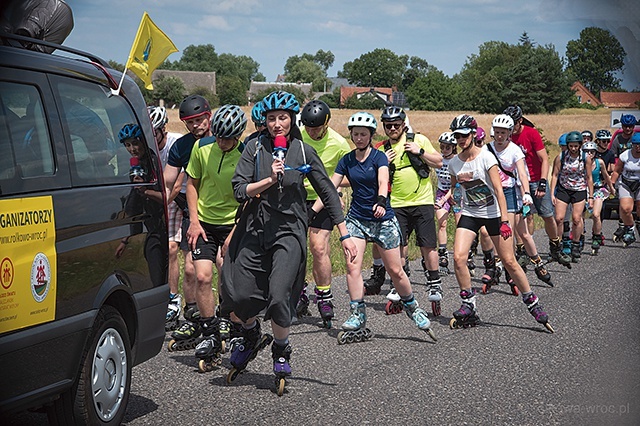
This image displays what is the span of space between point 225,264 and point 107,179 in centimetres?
161

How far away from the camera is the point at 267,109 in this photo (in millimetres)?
6594

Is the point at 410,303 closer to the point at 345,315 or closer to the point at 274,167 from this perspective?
the point at 345,315

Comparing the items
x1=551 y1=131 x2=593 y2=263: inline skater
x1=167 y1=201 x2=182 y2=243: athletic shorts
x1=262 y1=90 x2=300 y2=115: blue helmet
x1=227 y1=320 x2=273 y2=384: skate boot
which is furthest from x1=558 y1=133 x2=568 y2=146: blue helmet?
x1=227 y1=320 x2=273 y2=384: skate boot

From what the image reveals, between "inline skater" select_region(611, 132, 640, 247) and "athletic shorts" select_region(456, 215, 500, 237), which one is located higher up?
"athletic shorts" select_region(456, 215, 500, 237)

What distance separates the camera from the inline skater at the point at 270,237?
650 cm

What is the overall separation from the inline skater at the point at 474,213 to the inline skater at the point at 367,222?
0.69m

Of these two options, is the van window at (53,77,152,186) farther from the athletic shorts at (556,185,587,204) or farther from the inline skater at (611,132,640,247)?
the inline skater at (611,132,640,247)

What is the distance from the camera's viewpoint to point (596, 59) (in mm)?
2723

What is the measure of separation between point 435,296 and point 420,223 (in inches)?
41.3

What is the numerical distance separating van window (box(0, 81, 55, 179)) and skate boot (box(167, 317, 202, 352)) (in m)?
3.56

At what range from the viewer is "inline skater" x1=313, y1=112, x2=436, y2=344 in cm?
835

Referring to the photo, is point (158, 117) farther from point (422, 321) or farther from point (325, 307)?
point (422, 321)

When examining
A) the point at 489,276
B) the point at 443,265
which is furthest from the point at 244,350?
the point at 443,265

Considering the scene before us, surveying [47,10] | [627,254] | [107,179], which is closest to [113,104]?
[107,179]
